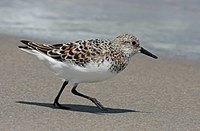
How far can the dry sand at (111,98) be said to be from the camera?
6.69 meters

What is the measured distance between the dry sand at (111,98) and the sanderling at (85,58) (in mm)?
351

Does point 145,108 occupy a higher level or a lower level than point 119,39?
lower

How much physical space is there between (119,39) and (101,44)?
0.21 metres

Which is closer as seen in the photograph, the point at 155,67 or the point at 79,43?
the point at 79,43

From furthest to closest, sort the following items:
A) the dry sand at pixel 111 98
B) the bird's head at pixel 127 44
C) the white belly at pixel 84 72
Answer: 1. the bird's head at pixel 127 44
2. the white belly at pixel 84 72
3. the dry sand at pixel 111 98

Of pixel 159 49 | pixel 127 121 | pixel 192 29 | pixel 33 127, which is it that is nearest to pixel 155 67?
pixel 159 49

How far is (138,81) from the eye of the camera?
8.56 m

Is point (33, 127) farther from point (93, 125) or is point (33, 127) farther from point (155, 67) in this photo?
point (155, 67)

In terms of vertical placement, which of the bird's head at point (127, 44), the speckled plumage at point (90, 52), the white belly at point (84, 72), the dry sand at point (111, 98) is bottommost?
the dry sand at point (111, 98)

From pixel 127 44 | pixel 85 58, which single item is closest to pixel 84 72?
pixel 85 58

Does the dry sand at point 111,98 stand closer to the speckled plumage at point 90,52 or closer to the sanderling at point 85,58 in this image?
the sanderling at point 85,58

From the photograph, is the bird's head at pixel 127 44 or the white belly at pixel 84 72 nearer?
the white belly at pixel 84 72

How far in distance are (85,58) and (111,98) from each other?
990 millimetres

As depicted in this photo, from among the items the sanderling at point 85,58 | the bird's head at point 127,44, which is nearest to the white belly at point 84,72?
the sanderling at point 85,58
